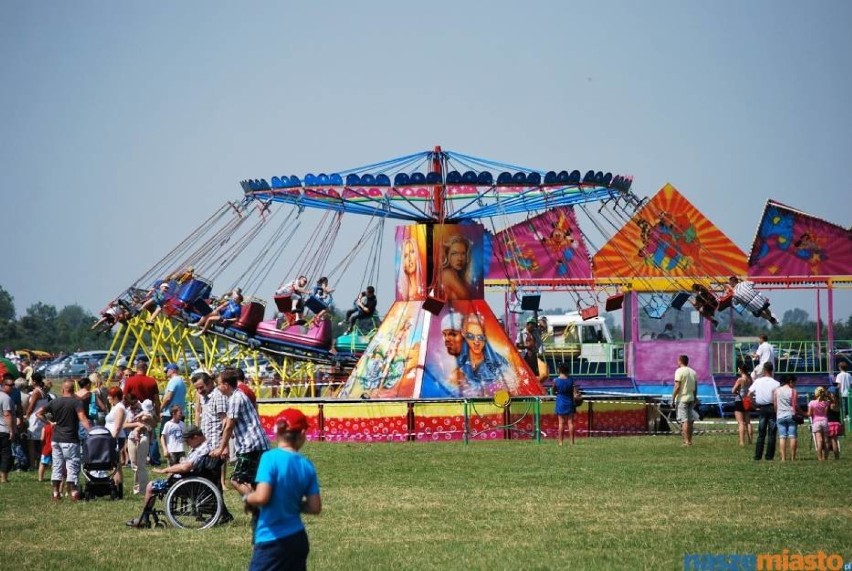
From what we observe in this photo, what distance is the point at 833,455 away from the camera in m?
22.3

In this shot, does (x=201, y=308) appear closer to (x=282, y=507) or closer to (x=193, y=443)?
(x=193, y=443)

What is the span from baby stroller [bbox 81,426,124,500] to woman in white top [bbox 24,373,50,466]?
4.03 meters

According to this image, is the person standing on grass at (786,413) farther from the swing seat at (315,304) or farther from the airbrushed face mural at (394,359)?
the swing seat at (315,304)

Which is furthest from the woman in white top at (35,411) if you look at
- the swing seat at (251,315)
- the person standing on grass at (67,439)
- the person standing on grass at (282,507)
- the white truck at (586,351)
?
the white truck at (586,351)

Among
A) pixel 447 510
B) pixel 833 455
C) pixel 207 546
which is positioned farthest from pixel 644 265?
pixel 207 546

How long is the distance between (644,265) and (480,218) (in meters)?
13.2

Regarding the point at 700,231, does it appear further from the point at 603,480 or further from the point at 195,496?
the point at 195,496

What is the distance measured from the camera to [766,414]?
21484 mm

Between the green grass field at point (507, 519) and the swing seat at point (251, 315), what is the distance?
11.7m

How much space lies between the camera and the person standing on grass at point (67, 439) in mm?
17688

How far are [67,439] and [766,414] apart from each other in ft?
32.6

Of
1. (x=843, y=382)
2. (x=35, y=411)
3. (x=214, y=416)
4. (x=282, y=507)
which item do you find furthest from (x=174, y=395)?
(x=843, y=382)

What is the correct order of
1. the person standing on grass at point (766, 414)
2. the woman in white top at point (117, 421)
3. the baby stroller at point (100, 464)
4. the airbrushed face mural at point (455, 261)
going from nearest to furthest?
the baby stroller at point (100, 464), the woman in white top at point (117, 421), the person standing on grass at point (766, 414), the airbrushed face mural at point (455, 261)

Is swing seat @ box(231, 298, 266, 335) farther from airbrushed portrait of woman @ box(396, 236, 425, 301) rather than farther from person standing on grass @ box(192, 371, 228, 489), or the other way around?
person standing on grass @ box(192, 371, 228, 489)
